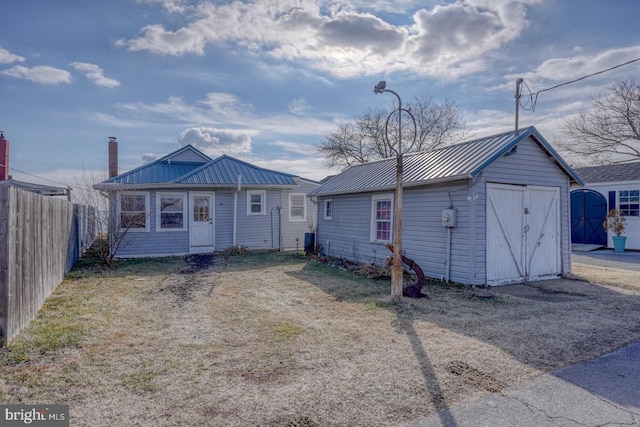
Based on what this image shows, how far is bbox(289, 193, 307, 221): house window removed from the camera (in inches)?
628

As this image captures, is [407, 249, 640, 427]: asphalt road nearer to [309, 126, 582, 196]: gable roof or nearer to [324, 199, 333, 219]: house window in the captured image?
[309, 126, 582, 196]: gable roof

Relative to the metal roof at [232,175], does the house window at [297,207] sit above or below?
below

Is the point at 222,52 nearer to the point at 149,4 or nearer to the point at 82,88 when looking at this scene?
the point at 149,4

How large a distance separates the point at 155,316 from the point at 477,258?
6.47 metres

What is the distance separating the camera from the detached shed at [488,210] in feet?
26.4

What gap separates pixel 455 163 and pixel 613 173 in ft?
39.6

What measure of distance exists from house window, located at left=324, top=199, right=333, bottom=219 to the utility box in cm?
566

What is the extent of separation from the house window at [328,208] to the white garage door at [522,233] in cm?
628

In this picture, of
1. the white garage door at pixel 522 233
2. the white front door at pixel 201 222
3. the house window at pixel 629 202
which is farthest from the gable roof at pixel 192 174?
the house window at pixel 629 202

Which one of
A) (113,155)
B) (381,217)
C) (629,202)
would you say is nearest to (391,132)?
(629,202)

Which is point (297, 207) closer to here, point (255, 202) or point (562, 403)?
point (255, 202)

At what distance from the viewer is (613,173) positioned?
15945 mm

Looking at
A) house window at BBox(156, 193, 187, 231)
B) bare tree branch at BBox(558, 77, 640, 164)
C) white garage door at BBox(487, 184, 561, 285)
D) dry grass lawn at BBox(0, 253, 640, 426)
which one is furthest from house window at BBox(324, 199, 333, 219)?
bare tree branch at BBox(558, 77, 640, 164)

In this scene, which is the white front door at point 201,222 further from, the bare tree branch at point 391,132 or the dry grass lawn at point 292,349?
the bare tree branch at point 391,132
